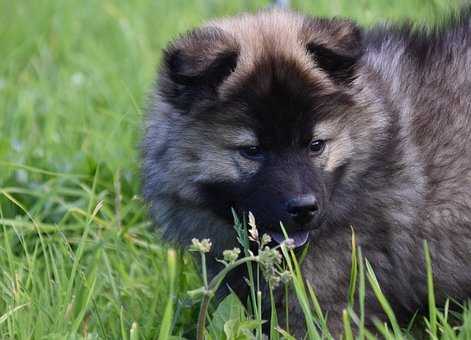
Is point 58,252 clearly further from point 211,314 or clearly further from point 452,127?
point 452,127

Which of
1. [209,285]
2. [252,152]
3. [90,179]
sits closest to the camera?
[209,285]

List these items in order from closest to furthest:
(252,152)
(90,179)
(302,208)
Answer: (302,208) < (252,152) < (90,179)

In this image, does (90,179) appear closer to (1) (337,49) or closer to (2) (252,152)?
(2) (252,152)

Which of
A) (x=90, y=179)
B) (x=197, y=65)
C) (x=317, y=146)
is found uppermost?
(x=197, y=65)

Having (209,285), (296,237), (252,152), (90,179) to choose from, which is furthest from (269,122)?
(90,179)

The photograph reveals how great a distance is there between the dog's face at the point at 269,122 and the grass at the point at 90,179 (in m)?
0.25

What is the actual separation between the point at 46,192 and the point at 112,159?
1.31 feet

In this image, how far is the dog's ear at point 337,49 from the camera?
342 cm

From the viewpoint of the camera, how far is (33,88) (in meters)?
5.67

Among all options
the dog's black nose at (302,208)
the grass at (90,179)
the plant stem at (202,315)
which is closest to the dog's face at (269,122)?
the dog's black nose at (302,208)

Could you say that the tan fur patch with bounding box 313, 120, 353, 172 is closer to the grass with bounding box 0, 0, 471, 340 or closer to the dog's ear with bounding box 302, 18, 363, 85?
the dog's ear with bounding box 302, 18, 363, 85

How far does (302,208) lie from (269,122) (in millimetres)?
290

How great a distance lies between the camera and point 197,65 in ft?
11.0

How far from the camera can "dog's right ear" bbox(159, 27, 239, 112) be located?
11.0 feet
